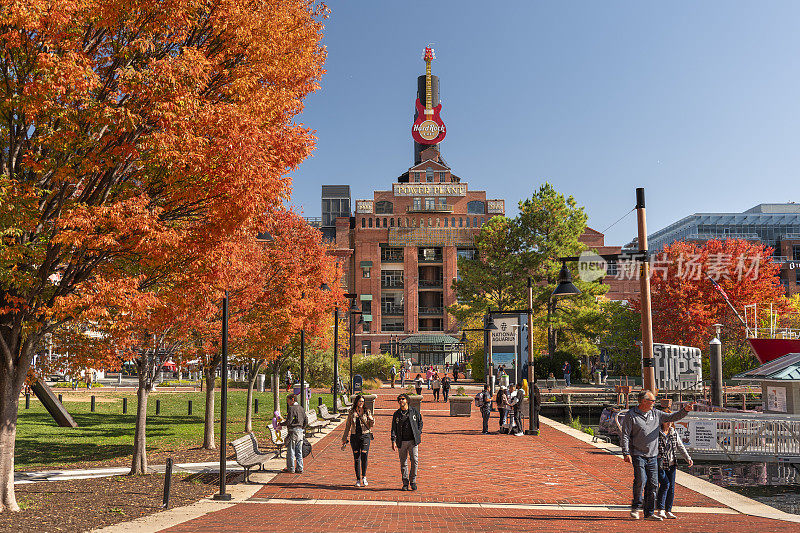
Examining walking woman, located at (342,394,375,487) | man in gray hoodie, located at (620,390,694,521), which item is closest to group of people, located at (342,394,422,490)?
walking woman, located at (342,394,375,487)

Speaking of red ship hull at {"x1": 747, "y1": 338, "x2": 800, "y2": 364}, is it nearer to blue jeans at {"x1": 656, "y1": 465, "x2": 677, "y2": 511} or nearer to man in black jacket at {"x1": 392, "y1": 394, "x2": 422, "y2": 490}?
blue jeans at {"x1": 656, "y1": 465, "x2": 677, "y2": 511}

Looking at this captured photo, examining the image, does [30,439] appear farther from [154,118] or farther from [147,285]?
[154,118]

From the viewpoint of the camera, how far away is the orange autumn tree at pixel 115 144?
897 centimetres

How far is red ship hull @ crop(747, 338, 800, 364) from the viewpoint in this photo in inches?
1206

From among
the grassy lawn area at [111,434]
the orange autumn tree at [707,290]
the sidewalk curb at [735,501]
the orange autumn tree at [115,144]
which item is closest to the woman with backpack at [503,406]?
the sidewalk curb at [735,501]

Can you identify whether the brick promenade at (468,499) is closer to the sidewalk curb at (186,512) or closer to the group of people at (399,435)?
the sidewalk curb at (186,512)

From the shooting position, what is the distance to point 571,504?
1070 centimetres

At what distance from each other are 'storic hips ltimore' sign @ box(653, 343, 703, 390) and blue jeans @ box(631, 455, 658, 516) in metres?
28.6

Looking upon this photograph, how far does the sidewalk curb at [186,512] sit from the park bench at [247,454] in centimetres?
32

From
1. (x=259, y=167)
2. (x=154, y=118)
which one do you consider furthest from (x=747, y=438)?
(x=154, y=118)

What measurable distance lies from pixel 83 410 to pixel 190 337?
20432 millimetres

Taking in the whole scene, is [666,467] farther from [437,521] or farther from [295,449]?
[295,449]

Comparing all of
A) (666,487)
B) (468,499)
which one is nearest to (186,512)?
(468,499)

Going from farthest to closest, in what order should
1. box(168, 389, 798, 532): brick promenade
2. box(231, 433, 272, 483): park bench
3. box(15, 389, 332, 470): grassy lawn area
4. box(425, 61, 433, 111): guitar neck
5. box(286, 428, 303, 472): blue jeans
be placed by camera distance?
box(425, 61, 433, 111): guitar neck
box(15, 389, 332, 470): grassy lawn area
box(286, 428, 303, 472): blue jeans
box(231, 433, 272, 483): park bench
box(168, 389, 798, 532): brick promenade
